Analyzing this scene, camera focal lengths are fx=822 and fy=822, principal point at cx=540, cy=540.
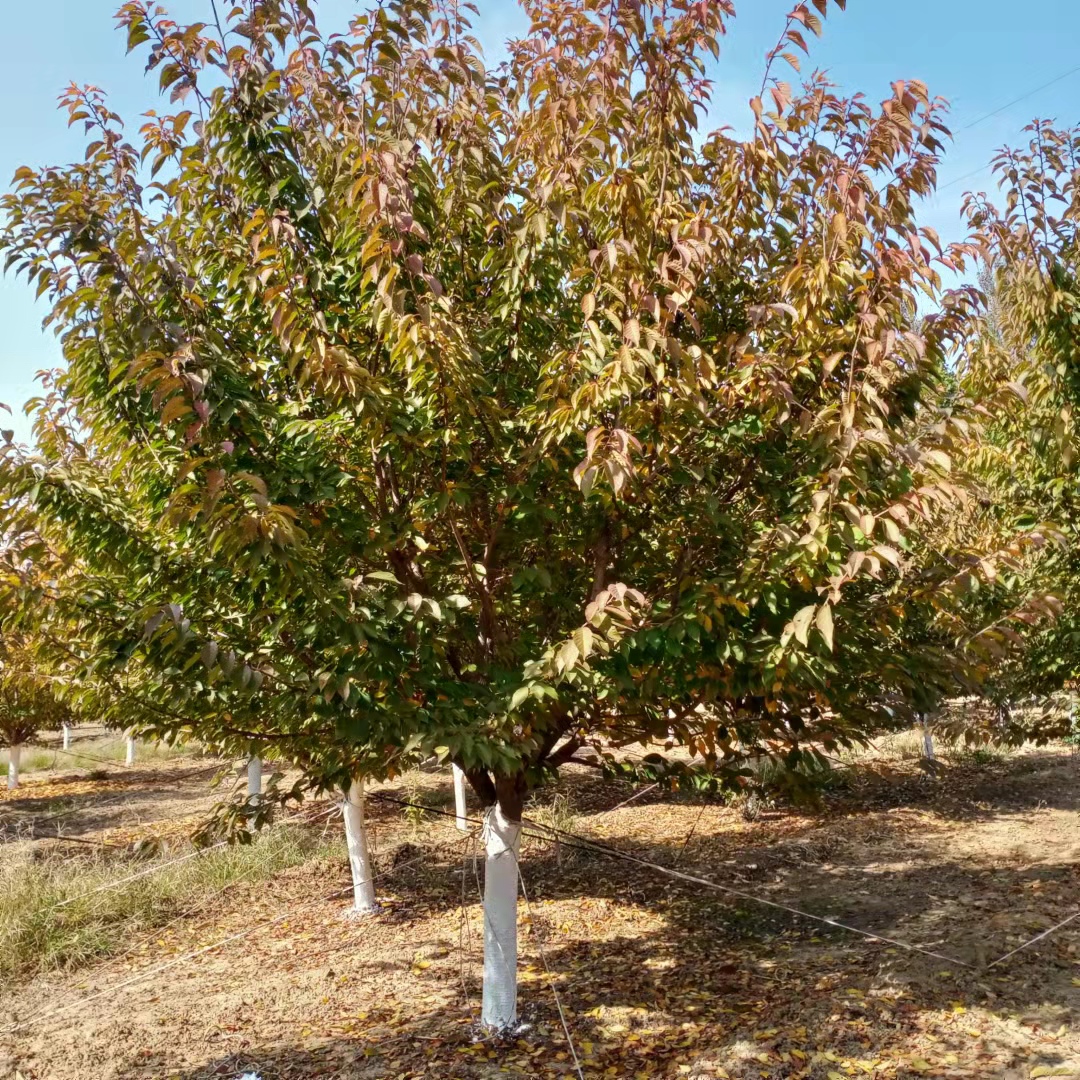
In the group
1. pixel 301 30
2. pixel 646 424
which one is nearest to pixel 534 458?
pixel 646 424

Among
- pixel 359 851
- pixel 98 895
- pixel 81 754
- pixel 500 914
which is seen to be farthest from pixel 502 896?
pixel 81 754

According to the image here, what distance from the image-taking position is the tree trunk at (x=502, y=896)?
4.56 m

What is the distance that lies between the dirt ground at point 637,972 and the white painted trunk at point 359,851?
0.24m

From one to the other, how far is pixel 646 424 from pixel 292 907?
684cm

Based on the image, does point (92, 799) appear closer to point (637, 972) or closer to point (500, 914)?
point (637, 972)

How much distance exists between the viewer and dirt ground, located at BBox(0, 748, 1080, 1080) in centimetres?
447

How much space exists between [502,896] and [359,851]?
11.3 feet

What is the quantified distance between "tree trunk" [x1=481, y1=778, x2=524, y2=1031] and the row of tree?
0.10 ft

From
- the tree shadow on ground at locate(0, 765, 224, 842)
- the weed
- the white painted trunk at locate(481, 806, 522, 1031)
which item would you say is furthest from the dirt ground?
the tree shadow on ground at locate(0, 765, 224, 842)

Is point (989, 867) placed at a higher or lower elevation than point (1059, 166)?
lower

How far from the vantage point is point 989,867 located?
326 inches

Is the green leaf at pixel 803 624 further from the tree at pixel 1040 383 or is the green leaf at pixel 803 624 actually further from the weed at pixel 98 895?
the weed at pixel 98 895

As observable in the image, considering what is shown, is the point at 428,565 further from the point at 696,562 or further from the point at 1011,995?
the point at 1011,995

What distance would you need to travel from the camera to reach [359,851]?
757 centimetres
